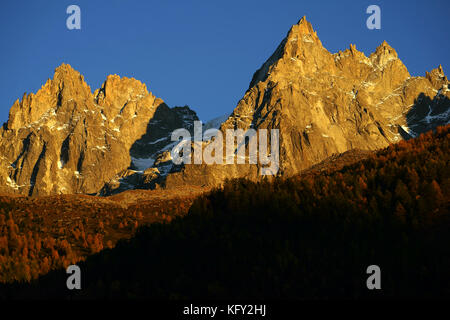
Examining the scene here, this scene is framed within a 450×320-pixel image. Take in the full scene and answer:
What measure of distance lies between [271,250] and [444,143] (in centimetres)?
1736

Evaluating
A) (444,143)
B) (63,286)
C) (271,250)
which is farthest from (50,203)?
(444,143)

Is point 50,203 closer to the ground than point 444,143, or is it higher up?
closer to the ground

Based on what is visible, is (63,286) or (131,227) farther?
(131,227)

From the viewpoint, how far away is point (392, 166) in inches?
1432

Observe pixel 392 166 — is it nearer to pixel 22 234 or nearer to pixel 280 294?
pixel 280 294

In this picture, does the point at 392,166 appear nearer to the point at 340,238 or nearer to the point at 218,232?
the point at 340,238
